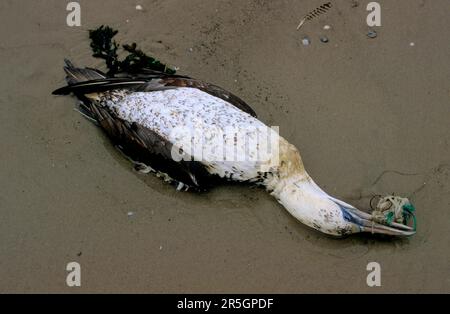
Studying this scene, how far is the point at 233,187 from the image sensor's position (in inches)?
223

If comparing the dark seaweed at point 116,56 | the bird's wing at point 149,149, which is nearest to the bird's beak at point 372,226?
the bird's wing at point 149,149

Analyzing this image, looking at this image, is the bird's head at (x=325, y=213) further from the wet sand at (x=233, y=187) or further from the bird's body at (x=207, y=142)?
the wet sand at (x=233, y=187)

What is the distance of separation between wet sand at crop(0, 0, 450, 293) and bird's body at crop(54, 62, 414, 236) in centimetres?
30

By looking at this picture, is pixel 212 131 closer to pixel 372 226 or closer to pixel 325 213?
pixel 325 213

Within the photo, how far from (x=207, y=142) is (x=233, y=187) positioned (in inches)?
26.3

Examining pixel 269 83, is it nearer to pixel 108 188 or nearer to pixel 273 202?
pixel 273 202

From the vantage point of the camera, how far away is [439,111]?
5.95 metres

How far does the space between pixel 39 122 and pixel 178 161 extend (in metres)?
1.58

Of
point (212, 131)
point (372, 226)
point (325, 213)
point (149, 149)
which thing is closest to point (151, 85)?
point (149, 149)

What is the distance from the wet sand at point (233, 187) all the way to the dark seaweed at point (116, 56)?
14 centimetres

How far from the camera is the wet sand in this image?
5.43m

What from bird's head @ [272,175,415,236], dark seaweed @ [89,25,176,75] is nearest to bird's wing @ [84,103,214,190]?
dark seaweed @ [89,25,176,75]

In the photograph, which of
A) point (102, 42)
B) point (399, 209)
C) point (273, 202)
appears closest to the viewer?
point (399, 209)

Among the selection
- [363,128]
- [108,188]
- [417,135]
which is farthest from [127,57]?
[417,135]
